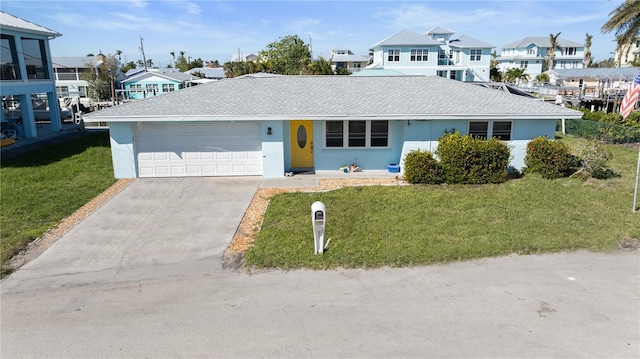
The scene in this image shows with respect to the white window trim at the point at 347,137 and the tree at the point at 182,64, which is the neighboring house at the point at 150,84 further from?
the tree at the point at 182,64

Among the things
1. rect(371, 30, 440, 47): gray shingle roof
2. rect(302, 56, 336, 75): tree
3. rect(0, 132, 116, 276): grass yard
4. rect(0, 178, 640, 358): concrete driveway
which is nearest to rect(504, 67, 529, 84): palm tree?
rect(371, 30, 440, 47): gray shingle roof

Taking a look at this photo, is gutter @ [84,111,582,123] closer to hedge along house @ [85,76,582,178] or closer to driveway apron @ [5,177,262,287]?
hedge along house @ [85,76,582,178]

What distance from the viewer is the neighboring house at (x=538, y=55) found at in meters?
78.9

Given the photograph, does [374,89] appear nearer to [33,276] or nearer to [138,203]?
[138,203]

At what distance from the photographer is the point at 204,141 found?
52.1ft

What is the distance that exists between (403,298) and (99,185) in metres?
11.8

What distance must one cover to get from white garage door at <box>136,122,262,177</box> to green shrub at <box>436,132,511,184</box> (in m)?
6.61

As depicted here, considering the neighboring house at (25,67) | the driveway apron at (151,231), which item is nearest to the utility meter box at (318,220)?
the driveway apron at (151,231)

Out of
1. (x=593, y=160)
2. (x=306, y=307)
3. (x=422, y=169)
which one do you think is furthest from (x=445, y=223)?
(x=593, y=160)

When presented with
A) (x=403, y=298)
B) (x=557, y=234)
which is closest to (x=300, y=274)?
(x=403, y=298)

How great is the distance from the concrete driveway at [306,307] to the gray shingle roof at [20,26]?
59.8 ft

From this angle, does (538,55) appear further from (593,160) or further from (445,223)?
(445,223)

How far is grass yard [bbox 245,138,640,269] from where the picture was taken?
9.10 m

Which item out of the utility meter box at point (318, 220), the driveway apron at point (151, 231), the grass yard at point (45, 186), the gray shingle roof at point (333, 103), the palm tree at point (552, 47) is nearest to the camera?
the utility meter box at point (318, 220)
